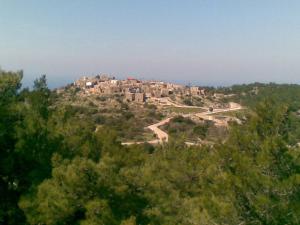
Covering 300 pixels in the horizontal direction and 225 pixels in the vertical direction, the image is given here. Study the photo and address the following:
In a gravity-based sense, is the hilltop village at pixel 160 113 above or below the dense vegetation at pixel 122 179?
below

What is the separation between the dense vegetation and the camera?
11023 millimetres

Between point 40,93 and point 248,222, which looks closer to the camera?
point 248,222

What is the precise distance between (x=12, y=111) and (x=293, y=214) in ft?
33.6

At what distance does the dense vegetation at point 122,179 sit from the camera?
11023 mm

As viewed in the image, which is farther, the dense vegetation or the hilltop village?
the hilltop village

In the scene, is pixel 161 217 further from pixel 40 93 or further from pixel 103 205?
pixel 40 93

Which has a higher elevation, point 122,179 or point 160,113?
point 122,179

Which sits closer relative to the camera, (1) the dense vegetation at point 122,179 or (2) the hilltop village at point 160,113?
(1) the dense vegetation at point 122,179

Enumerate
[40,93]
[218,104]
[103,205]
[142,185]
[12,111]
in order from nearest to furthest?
[103,205]
[142,185]
[12,111]
[40,93]
[218,104]

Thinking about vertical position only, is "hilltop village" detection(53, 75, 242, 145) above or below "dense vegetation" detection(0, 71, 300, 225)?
below

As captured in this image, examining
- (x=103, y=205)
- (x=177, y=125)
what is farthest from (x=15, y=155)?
(x=177, y=125)

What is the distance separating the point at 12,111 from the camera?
14.5 m

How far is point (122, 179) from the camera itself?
12398 millimetres

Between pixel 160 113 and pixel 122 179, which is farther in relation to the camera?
pixel 160 113
